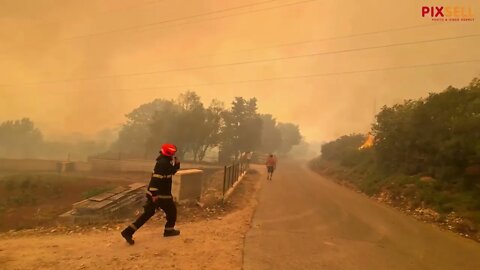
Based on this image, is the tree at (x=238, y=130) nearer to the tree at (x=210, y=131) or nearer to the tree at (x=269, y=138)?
the tree at (x=210, y=131)

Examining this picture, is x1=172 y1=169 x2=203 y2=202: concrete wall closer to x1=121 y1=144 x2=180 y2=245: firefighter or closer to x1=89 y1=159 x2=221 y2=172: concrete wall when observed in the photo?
x1=121 y1=144 x2=180 y2=245: firefighter

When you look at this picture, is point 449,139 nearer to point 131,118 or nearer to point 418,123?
point 418,123

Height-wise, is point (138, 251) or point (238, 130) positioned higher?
point (238, 130)

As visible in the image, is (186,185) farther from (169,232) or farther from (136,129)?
(136,129)

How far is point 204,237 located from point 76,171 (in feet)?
135

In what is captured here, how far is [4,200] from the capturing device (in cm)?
2275

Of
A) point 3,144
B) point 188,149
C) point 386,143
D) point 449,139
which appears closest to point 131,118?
point 188,149

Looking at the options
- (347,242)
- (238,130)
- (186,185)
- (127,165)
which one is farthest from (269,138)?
(347,242)

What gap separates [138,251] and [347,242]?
4.19m

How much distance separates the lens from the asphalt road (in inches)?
226

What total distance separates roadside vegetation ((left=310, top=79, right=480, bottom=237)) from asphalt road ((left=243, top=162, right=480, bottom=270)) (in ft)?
5.31

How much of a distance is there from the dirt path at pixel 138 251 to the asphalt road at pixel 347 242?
17.0 inches

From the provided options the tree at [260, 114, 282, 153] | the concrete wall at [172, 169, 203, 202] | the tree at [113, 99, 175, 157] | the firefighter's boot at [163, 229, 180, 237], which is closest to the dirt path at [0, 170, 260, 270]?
the firefighter's boot at [163, 229, 180, 237]

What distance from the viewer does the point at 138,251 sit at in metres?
5.57
